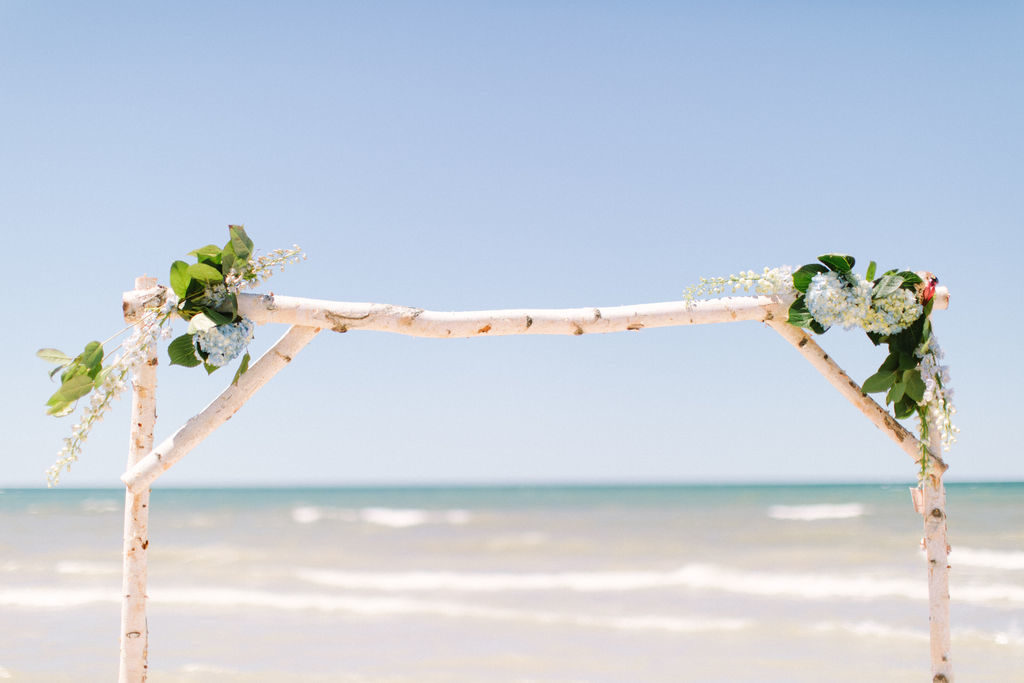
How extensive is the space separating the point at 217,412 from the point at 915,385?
2.20 meters

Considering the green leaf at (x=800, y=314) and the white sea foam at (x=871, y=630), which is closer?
the green leaf at (x=800, y=314)

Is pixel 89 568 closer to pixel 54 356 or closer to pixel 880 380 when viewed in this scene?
pixel 54 356

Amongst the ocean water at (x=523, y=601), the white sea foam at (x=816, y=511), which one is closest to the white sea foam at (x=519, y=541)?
the ocean water at (x=523, y=601)

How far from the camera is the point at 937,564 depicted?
2473 mm

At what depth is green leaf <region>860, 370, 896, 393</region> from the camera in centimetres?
248

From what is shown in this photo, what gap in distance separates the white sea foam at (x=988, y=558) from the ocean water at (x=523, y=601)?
0.11 feet

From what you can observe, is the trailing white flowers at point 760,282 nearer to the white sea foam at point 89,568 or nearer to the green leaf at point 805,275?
the green leaf at point 805,275

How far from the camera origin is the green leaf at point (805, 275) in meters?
2.48

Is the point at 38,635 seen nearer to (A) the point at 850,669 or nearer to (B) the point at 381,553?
(B) the point at 381,553

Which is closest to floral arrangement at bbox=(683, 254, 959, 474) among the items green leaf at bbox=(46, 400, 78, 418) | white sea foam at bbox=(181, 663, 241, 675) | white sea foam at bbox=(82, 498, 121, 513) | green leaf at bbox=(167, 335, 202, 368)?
green leaf at bbox=(167, 335, 202, 368)

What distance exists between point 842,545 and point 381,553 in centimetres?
488

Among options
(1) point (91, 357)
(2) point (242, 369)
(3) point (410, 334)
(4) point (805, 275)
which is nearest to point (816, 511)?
(4) point (805, 275)

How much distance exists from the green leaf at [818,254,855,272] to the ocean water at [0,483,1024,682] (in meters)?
2.55

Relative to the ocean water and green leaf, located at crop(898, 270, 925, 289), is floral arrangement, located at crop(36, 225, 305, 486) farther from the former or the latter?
the ocean water
